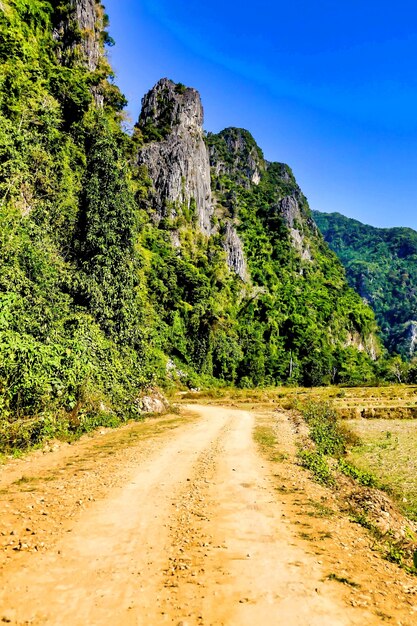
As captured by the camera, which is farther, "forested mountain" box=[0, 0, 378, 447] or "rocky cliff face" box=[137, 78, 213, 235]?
"rocky cliff face" box=[137, 78, 213, 235]

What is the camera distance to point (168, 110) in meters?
94.8

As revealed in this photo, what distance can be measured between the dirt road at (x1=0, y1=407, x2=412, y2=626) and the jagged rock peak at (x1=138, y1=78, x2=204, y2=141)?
9653cm

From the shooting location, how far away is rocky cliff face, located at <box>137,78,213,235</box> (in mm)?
88188

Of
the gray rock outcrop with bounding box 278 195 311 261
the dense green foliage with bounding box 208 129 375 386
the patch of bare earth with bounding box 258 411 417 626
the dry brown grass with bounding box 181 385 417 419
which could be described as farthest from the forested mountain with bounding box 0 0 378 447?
the gray rock outcrop with bounding box 278 195 311 261

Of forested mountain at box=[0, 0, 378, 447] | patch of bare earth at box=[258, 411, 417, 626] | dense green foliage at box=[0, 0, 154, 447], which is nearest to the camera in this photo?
patch of bare earth at box=[258, 411, 417, 626]

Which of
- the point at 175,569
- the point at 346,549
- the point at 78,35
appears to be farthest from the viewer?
the point at 78,35

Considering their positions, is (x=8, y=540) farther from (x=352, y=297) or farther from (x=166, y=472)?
(x=352, y=297)

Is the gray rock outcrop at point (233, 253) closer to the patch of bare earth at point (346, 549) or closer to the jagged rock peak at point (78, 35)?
the jagged rock peak at point (78, 35)

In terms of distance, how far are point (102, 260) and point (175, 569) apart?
23.6 metres

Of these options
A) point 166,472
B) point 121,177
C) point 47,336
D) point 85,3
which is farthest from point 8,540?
point 85,3

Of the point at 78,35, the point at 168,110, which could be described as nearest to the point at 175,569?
the point at 78,35

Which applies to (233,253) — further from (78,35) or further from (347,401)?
(78,35)

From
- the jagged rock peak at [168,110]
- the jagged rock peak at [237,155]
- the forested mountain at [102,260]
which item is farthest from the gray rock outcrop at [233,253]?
the jagged rock peak at [237,155]

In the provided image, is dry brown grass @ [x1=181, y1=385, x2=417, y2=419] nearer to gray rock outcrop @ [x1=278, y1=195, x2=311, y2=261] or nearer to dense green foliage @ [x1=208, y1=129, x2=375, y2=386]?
dense green foliage @ [x1=208, y1=129, x2=375, y2=386]
